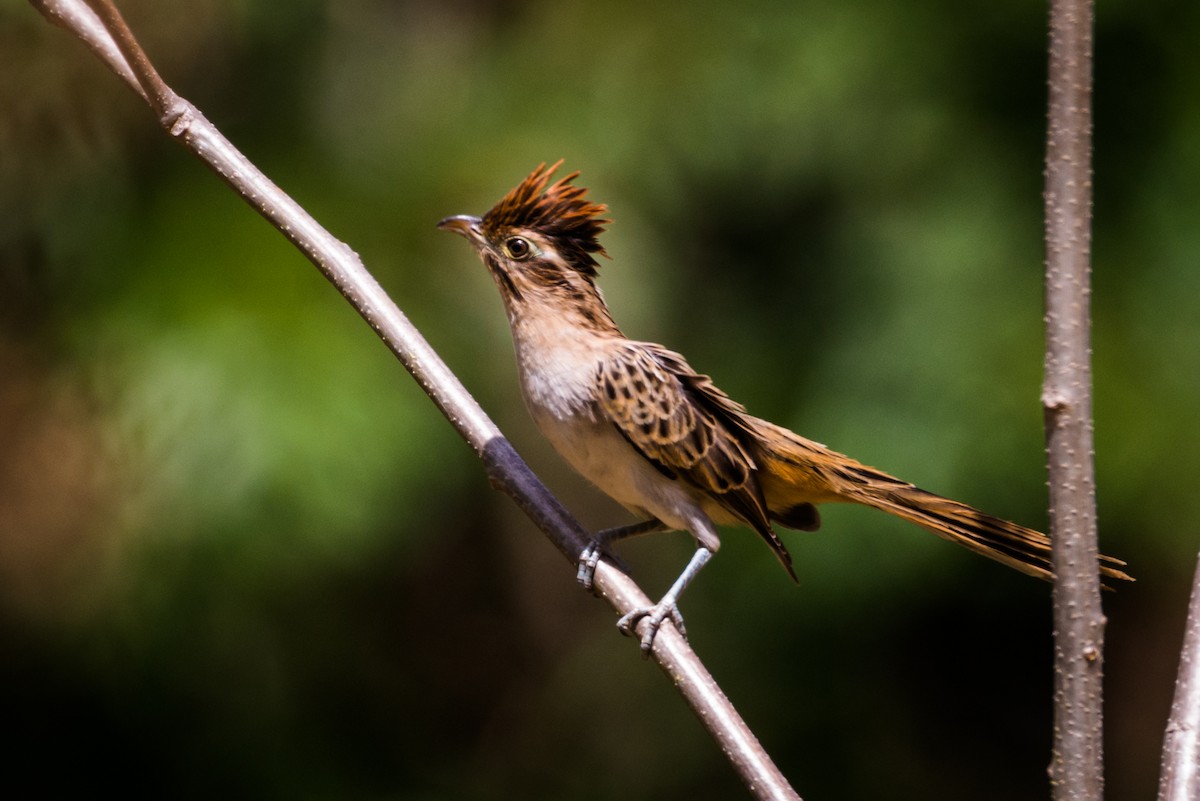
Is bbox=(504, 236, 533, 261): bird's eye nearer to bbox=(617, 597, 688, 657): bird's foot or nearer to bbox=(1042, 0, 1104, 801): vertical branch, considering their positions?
bbox=(617, 597, 688, 657): bird's foot

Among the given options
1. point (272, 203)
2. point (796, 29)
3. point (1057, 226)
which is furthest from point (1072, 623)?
point (796, 29)

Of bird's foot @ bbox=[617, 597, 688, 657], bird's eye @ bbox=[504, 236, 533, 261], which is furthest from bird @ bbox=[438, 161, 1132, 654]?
bird's foot @ bbox=[617, 597, 688, 657]

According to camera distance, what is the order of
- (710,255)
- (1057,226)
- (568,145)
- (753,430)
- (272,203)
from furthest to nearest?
(710,255), (568,145), (753,430), (272,203), (1057,226)

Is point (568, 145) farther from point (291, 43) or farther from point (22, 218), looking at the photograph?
point (22, 218)

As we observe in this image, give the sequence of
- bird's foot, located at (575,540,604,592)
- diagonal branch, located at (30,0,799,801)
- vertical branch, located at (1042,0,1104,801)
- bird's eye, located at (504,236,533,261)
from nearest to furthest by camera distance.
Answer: vertical branch, located at (1042,0,1104,801), diagonal branch, located at (30,0,799,801), bird's foot, located at (575,540,604,592), bird's eye, located at (504,236,533,261)

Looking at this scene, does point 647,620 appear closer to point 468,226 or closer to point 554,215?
point 554,215

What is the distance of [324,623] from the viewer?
6.46 m

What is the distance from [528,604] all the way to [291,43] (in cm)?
306

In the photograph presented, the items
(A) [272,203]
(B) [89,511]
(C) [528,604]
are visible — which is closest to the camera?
(A) [272,203]

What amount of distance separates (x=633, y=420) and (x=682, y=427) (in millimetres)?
159

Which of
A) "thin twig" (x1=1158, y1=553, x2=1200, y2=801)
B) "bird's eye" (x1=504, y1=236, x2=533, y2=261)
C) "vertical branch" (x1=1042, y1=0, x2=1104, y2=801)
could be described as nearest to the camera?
"vertical branch" (x1=1042, y1=0, x2=1104, y2=801)

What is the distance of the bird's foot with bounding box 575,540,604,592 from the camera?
118 inches

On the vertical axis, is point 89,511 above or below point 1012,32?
below

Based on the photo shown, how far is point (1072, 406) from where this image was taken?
196 centimetres
